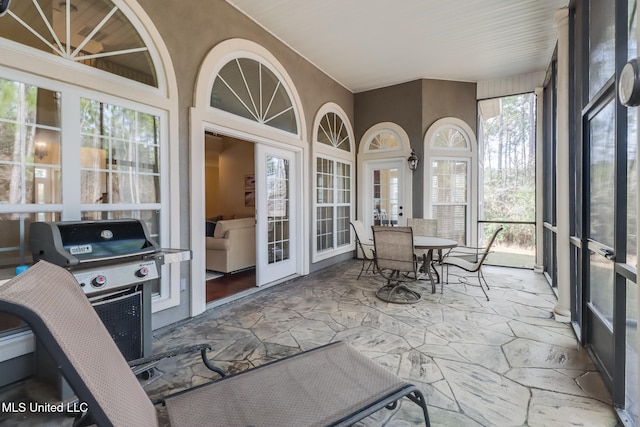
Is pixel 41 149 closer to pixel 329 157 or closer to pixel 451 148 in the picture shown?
pixel 329 157

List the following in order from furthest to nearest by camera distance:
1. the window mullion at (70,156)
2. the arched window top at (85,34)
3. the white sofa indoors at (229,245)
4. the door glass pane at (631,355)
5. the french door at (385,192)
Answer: the french door at (385,192) → the white sofa indoors at (229,245) → the window mullion at (70,156) → the arched window top at (85,34) → the door glass pane at (631,355)

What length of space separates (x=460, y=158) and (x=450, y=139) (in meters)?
0.45

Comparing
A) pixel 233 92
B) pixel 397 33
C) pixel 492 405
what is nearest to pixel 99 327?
pixel 492 405

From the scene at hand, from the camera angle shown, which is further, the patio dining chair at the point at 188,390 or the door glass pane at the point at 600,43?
the door glass pane at the point at 600,43

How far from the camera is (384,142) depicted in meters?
6.43

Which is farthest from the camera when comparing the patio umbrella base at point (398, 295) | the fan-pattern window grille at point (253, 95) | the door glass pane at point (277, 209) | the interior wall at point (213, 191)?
the interior wall at point (213, 191)

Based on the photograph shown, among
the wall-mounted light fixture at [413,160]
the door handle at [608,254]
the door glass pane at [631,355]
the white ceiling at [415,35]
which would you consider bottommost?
the door glass pane at [631,355]

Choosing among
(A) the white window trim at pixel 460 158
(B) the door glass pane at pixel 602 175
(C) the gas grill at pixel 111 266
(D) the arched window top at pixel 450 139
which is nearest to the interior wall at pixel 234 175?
(A) the white window trim at pixel 460 158

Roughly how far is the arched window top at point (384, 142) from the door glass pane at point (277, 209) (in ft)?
8.43

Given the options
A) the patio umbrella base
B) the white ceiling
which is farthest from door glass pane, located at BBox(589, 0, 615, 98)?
the patio umbrella base

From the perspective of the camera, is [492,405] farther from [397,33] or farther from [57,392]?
[397,33]

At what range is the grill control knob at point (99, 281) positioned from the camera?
68.8 inches

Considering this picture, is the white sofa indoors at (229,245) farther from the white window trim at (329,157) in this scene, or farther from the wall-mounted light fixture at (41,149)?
the wall-mounted light fixture at (41,149)

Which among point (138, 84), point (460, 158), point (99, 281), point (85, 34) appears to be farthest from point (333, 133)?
point (99, 281)
